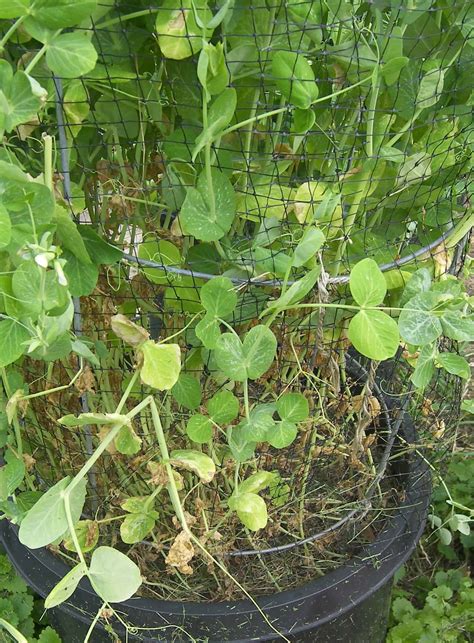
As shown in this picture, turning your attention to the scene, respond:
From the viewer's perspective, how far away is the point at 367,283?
1.93ft

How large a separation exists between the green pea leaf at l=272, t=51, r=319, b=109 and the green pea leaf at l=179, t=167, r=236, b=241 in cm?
10

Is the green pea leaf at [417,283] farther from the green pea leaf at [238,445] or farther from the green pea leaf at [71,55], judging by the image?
the green pea leaf at [71,55]

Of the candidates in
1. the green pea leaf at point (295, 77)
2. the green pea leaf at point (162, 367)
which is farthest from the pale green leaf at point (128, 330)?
the green pea leaf at point (295, 77)

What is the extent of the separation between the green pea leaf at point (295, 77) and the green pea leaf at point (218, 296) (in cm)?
16

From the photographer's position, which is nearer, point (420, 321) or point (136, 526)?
point (420, 321)

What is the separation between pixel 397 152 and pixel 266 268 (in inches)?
6.4

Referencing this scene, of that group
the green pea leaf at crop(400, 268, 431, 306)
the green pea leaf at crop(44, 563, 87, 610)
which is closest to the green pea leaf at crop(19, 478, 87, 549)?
the green pea leaf at crop(44, 563, 87, 610)

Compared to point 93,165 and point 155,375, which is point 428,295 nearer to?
point 155,375

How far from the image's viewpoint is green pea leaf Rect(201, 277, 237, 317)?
0.62m

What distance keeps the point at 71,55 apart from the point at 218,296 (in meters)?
0.23

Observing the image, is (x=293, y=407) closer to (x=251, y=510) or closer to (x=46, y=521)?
(x=251, y=510)

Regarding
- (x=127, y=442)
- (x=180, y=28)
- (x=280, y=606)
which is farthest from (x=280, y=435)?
(x=180, y=28)

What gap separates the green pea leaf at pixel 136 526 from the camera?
75 cm

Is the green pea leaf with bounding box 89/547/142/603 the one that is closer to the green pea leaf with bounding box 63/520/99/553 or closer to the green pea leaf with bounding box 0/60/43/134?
the green pea leaf with bounding box 63/520/99/553
